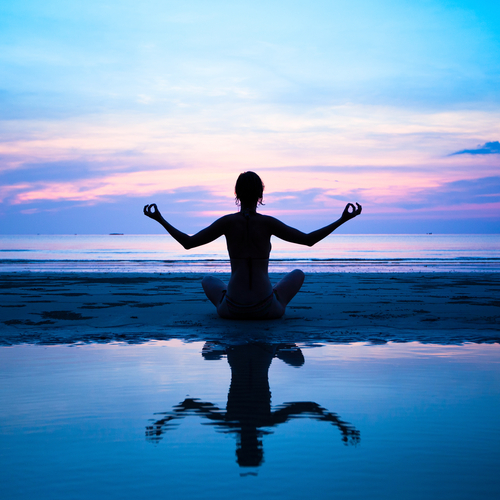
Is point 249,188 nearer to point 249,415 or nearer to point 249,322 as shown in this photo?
point 249,322

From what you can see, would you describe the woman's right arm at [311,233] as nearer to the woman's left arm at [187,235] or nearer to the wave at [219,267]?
the woman's left arm at [187,235]

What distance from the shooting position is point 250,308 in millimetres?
6195

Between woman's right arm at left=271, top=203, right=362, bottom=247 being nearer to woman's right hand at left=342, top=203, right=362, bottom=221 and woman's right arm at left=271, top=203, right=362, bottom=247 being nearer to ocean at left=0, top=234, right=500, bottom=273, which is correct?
woman's right hand at left=342, top=203, right=362, bottom=221

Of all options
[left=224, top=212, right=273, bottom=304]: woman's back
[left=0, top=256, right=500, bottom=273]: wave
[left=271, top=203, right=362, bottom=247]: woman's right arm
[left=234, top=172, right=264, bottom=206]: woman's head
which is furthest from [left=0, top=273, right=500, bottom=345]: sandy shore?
[left=0, top=256, right=500, bottom=273]: wave

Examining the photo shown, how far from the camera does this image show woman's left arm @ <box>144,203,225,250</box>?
546cm

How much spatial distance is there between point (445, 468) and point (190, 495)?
1015mm

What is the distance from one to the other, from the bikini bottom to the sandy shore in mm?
100

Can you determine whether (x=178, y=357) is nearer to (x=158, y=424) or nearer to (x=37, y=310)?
(x=158, y=424)

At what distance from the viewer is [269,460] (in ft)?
6.96

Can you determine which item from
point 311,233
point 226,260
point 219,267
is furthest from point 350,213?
point 226,260

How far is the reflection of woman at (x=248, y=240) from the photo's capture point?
5.68 meters

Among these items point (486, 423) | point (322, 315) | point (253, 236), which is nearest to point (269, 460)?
point (486, 423)

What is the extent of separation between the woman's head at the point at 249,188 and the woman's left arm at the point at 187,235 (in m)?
A: 0.35

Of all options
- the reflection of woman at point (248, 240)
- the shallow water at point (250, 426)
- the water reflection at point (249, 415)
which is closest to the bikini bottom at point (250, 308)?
the reflection of woman at point (248, 240)
